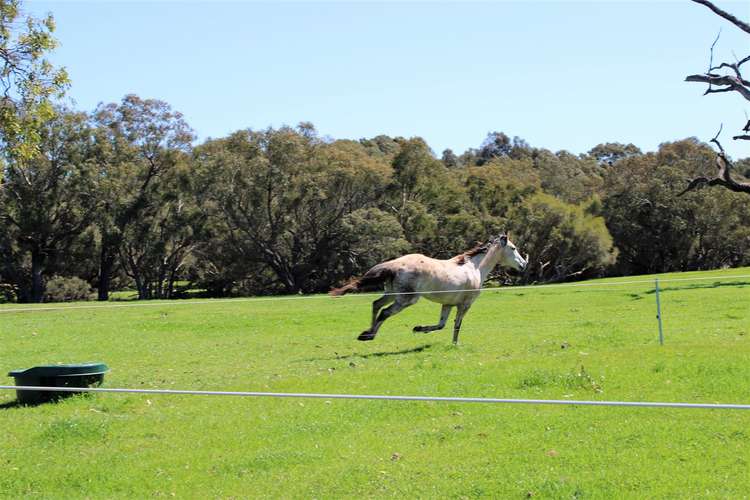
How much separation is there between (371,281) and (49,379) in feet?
22.1

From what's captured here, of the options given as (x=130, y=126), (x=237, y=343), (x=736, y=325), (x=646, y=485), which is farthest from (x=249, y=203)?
(x=646, y=485)

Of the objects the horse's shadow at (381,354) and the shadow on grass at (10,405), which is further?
the horse's shadow at (381,354)

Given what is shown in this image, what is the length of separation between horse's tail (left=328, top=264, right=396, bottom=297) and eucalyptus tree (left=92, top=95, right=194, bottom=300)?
142ft

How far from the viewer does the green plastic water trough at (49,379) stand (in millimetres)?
11367

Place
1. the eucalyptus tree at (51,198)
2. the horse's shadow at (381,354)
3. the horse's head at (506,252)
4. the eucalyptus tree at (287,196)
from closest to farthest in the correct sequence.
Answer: the horse's shadow at (381,354)
the horse's head at (506,252)
the eucalyptus tree at (51,198)
the eucalyptus tree at (287,196)

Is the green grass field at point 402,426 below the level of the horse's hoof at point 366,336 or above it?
below

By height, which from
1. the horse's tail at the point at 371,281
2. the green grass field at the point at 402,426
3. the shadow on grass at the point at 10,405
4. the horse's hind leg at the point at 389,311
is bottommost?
the green grass field at the point at 402,426

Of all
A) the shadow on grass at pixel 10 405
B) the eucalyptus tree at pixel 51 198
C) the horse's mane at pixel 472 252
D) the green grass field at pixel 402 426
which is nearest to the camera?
the green grass field at pixel 402 426

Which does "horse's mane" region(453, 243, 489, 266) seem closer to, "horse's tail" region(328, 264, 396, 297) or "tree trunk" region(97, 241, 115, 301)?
"horse's tail" region(328, 264, 396, 297)

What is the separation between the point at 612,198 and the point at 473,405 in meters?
59.7

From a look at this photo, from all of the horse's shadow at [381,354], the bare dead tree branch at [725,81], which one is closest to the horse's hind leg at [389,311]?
the horse's shadow at [381,354]

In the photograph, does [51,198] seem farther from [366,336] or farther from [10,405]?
[10,405]

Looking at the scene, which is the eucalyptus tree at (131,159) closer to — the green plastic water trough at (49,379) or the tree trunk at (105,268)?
the tree trunk at (105,268)

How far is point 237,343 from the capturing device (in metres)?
19.8
